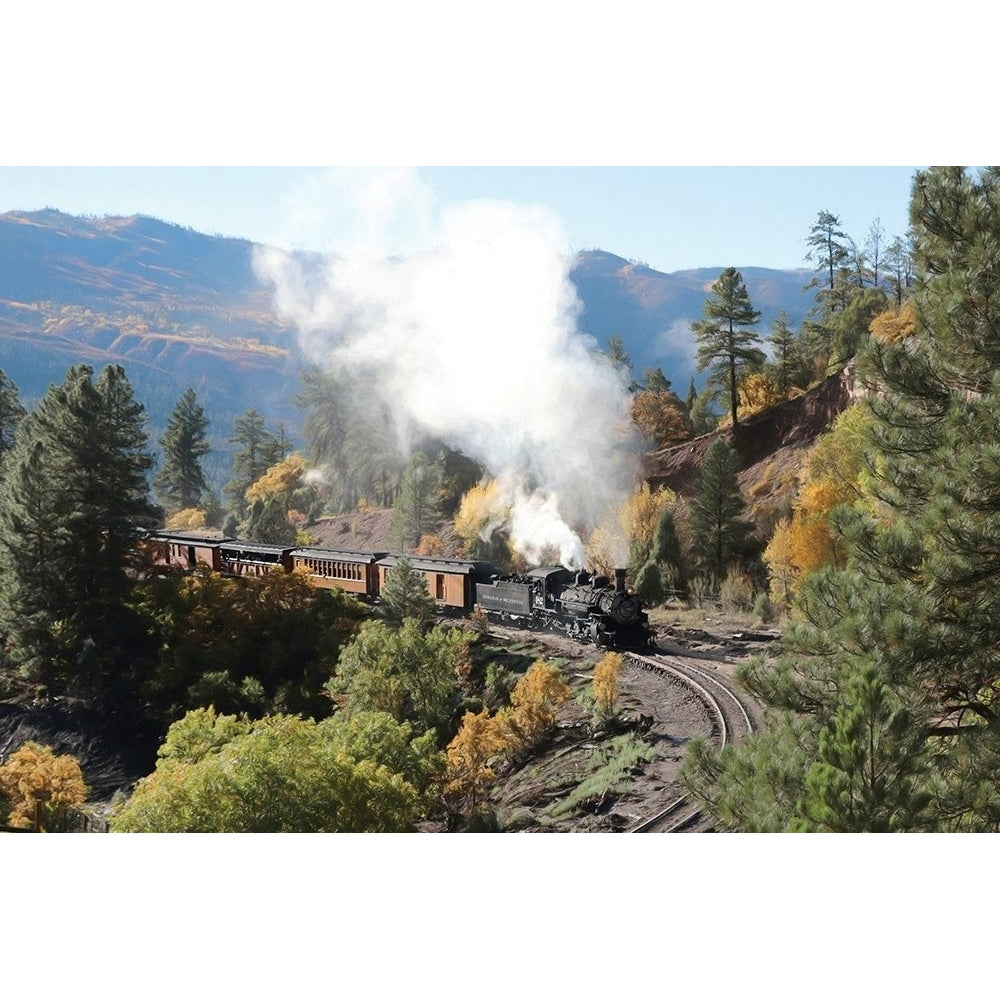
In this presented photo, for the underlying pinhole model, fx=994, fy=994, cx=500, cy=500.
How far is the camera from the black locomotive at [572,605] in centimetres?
2150

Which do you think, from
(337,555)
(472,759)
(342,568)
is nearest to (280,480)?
(337,555)

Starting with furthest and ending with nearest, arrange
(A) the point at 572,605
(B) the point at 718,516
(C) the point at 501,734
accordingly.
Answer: (B) the point at 718,516, (A) the point at 572,605, (C) the point at 501,734

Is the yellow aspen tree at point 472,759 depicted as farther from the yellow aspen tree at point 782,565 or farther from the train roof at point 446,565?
the yellow aspen tree at point 782,565

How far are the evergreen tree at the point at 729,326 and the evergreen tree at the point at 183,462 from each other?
32.4 meters

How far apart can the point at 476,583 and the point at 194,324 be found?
16402 cm

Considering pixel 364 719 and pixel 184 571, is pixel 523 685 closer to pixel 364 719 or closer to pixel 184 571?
pixel 364 719

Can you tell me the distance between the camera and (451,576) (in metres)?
27.3

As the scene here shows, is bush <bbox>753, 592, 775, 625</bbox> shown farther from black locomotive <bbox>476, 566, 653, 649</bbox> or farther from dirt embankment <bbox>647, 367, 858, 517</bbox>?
dirt embankment <bbox>647, 367, 858, 517</bbox>

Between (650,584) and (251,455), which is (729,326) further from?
(251,455)

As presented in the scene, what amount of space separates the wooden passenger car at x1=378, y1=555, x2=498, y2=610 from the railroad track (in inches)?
262

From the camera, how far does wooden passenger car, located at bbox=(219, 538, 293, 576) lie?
30797mm

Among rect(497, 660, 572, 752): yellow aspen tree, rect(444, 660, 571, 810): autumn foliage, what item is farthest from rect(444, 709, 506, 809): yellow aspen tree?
rect(497, 660, 572, 752): yellow aspen tree

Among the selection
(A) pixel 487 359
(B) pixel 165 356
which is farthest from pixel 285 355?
(A) pixel 487 359

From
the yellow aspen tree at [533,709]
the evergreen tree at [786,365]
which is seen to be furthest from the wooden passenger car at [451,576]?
the evergreen tree at [786,365]
